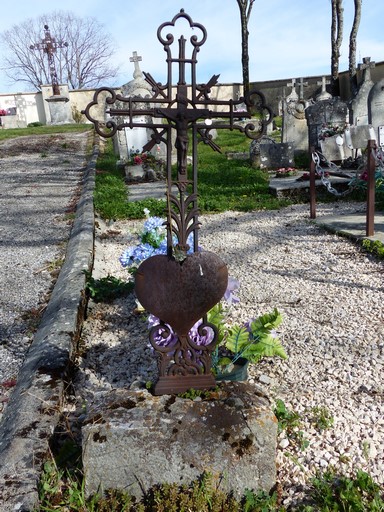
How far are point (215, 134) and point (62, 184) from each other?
8818 mm

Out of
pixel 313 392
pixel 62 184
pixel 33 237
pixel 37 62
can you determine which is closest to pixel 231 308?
pixel 313 392

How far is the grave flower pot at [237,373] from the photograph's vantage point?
2351 millimetres

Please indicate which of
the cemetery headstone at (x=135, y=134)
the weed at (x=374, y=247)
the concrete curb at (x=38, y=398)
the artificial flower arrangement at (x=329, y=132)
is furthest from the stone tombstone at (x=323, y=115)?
the concrete curb at (x=38, y=398)

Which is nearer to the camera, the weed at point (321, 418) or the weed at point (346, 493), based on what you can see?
the weed at point (346, 493)

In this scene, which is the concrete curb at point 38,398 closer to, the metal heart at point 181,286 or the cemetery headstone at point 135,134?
the metal heart at point 181,286

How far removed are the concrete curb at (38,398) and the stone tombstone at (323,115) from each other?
27.3ft

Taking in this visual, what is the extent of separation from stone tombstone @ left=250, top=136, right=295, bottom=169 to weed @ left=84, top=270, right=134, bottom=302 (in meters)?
7.82

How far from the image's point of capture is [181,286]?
186cm

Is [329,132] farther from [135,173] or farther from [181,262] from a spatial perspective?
[181,262]

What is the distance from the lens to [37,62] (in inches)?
2165

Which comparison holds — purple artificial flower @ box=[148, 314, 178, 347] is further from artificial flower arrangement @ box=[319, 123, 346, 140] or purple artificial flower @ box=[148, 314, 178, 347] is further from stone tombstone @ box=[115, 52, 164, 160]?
stone tombstone @ box=[115, 52, 164, 160]

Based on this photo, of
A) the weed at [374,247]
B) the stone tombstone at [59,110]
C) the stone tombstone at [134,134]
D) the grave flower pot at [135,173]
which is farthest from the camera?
the stone tombstone at [59,110]

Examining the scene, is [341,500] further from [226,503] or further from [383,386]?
[383,386]

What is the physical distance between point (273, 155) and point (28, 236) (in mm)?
6655
